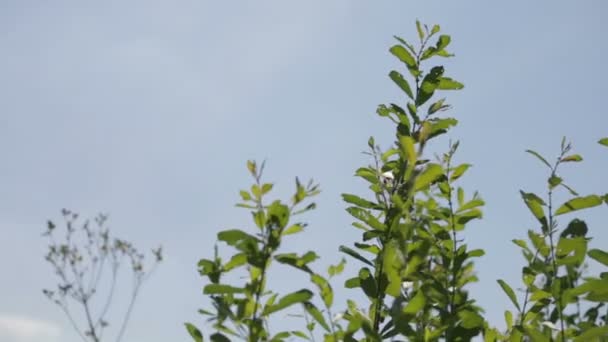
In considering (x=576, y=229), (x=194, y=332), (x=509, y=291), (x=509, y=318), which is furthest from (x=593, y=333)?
(x=194, y=332)

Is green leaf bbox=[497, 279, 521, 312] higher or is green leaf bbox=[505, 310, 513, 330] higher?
green leaf bbox=[497, 279, 521, 312]

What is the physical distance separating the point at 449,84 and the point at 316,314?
1.44 meters

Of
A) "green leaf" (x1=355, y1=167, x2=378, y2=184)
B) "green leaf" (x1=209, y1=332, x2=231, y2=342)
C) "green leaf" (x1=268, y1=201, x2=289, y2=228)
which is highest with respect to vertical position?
"green leaf" (x1=355, y1=167, x2=378, y2=184)

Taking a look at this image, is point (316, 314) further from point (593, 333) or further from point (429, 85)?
point (429, 85)

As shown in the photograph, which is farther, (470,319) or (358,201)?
(358,201)

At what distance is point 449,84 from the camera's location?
2.71 meters

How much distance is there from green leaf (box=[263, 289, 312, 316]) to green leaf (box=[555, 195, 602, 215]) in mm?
1013

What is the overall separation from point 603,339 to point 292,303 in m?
1.06

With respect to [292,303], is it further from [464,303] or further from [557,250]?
[557,250]

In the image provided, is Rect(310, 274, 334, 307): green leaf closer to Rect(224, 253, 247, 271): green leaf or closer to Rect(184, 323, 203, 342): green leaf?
Rect(224, 253, 247, 271): green leaf

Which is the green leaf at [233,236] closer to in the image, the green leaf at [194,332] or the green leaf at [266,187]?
the green leaf at [266,187]

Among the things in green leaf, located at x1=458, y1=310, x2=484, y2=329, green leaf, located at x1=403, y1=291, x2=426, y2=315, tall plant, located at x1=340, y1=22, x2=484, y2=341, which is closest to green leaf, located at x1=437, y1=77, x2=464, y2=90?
tall plant, located at x1=340, y1=22, x2=484, y2=341

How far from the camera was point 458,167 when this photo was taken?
2311 mm

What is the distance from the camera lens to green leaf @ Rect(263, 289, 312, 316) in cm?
161
